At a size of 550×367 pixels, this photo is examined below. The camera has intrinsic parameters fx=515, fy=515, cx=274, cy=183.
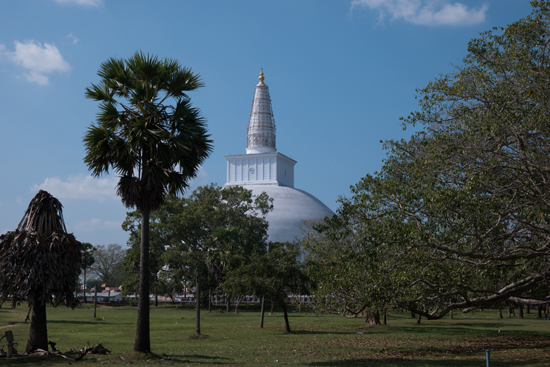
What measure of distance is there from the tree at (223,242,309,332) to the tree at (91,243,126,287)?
6834 centimetres

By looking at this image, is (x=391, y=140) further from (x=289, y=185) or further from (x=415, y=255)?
(x=289, y=185)

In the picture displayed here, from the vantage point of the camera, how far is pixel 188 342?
18.3 m

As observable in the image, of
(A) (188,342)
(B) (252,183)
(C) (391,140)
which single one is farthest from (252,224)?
(C) (391,140)

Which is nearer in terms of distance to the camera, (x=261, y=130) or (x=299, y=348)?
(x=299, y=348)

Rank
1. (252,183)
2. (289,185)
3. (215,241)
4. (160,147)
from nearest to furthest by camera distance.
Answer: (160,147) → (215,241) → (252,183) → (289,185)

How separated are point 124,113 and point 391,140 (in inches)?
320

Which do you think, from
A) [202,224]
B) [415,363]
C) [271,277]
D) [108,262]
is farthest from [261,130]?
[415,363]

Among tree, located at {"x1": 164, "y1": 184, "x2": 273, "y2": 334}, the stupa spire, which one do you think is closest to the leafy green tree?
tree, located at {"x1": 164, "y1": 184, "x2": 273, "y2": 334}

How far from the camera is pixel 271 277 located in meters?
22.9

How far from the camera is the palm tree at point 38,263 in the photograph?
13758 millimetres

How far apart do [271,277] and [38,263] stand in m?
11.2


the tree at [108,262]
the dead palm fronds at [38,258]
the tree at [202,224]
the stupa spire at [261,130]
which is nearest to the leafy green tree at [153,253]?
the tree at [202,224]

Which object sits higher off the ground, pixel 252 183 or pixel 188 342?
pixel 252 183

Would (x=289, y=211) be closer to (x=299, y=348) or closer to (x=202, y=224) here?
(x=202, y=224)
